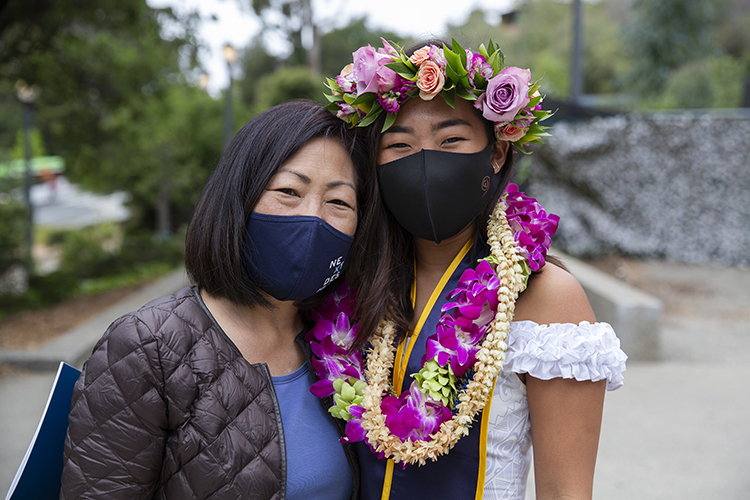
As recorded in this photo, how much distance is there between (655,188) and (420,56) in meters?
9.53

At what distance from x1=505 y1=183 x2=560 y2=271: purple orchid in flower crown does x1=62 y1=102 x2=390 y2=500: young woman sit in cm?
47

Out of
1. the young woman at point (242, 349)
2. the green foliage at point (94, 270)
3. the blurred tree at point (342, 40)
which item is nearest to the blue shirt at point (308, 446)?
the young woman at point (242, 349)

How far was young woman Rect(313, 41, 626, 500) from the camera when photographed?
5.65ft

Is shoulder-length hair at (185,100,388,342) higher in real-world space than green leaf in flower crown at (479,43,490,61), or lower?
lower

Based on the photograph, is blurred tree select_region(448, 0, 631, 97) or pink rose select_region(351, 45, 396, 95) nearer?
pink rose select_region(351, 45, 396, 95)

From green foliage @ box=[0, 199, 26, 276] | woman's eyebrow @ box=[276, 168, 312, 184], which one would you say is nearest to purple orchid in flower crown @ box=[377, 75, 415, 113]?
woman's eyebrow @ box=[276, 168, 312, 184]

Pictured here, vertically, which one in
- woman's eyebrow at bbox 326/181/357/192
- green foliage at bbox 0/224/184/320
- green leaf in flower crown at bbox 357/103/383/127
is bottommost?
green foliage at bbox 0/224/184/320

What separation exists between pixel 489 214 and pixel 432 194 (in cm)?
28

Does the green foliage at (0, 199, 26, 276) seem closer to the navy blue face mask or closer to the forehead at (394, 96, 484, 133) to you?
the navy blue face mask

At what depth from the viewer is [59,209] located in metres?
39.1

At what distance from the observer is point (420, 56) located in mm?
1830

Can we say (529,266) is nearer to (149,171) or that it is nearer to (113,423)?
(113,423)

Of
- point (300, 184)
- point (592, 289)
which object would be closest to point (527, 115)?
point (300, 184)

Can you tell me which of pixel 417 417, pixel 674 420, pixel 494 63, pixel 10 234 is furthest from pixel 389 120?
pixel 10 234
